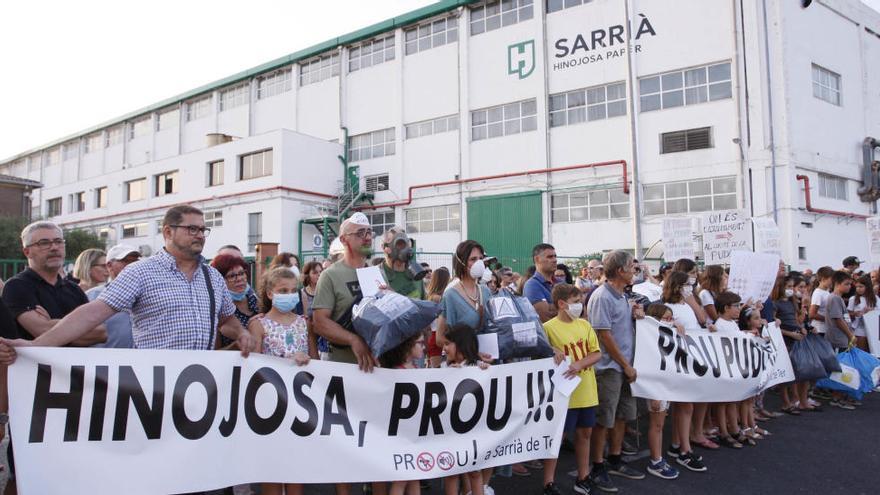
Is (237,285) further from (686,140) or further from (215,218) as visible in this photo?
(215,218)

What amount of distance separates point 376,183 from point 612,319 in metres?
24.2

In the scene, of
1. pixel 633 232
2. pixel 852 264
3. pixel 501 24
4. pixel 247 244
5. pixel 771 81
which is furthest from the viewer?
pixel 247 244

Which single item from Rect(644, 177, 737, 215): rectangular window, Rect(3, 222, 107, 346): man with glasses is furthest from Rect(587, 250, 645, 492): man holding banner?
Rect(644, 177, 737, 215): rectangular window

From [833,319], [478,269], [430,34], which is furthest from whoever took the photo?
[430,34]

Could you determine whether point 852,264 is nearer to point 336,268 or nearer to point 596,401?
point 596,401

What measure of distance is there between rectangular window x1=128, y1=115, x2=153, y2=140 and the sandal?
40.5 meters

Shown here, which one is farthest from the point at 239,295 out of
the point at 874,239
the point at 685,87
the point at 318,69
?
the point at 318,69

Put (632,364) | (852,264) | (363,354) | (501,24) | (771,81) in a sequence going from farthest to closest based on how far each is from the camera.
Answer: (501,24)
(771,81)
(852,264)
(632,364)
(363,354)

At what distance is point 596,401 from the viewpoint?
475cm

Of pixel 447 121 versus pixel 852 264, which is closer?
pixel 852 264

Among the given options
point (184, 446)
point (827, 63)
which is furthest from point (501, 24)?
point (184, 446)

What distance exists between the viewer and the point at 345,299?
3.95 m

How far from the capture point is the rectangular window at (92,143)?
42781 millimetres

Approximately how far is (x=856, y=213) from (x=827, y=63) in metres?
5.57
